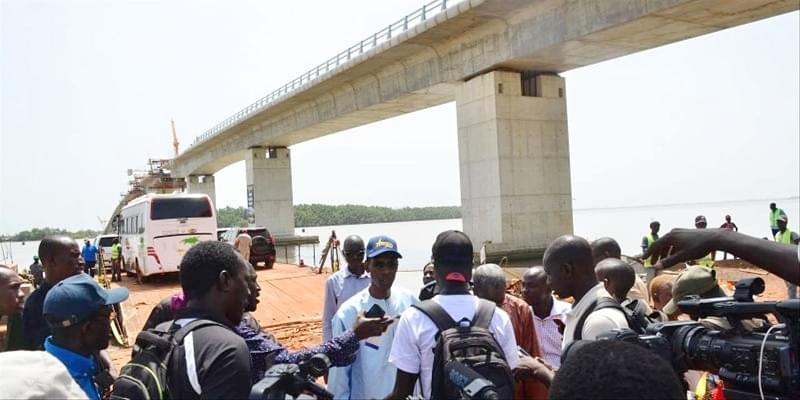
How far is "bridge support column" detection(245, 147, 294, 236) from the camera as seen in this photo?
130 ft

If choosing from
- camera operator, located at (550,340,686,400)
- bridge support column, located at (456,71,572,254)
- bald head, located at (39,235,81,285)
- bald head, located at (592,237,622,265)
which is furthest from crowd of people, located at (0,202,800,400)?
bridge support column, located at (456,71,572,254)

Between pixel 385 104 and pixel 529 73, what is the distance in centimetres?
673

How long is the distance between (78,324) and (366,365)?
1.72 meters

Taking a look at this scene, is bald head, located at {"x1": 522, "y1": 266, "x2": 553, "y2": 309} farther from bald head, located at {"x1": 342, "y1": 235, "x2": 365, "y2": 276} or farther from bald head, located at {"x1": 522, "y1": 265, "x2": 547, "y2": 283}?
bald head, located at {"x1": 342, "y1": 235, "x2": 365, "y2": 276}

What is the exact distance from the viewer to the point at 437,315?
8.45 ft

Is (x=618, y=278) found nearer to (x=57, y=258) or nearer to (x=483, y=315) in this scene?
(x=483, y=315)

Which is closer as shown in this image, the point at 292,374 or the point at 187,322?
the point at 292,374

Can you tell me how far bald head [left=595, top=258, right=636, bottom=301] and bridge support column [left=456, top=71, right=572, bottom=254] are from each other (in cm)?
1533

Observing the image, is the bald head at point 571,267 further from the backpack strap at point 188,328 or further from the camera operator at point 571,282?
the backpack strap at point 188,328

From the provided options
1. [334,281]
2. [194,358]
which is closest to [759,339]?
[194,358]

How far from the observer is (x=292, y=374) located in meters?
1.79

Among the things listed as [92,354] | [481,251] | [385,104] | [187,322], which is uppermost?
[385,104]

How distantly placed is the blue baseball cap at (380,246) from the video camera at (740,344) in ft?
5.84

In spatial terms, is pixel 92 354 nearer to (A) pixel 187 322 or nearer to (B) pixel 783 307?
(A) pixel 187 322
